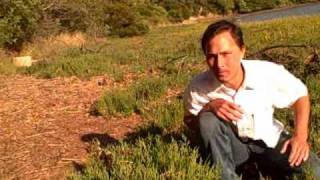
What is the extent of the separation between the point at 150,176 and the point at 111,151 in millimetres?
840

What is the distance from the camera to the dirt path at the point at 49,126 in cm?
495

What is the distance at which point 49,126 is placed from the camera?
626 centimetres

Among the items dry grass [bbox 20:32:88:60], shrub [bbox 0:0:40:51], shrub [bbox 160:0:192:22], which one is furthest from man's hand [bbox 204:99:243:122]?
shrub [bbox 160:0:192:22]

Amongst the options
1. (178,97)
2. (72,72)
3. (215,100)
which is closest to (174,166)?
(215,100)

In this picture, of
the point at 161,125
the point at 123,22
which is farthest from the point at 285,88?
the point at 123,22

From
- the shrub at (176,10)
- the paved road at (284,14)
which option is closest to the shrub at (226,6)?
the shrub at (176,10)

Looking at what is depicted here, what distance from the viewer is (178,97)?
22.1ft

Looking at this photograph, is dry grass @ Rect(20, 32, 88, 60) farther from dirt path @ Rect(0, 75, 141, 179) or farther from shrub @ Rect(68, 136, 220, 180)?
shrub @ Rect(68, 136, 220, 180)

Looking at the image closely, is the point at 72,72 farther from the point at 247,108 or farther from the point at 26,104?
the point at 247,108

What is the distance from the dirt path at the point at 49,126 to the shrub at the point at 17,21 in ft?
40.6

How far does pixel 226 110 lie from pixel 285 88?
0.38m

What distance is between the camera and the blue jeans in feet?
11.5

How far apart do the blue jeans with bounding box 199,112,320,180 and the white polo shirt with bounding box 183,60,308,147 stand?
2.2 inches

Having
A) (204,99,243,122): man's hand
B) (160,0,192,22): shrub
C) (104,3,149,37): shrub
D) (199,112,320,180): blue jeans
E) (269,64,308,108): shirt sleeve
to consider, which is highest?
(269,64,308,108): shirt sleeve
